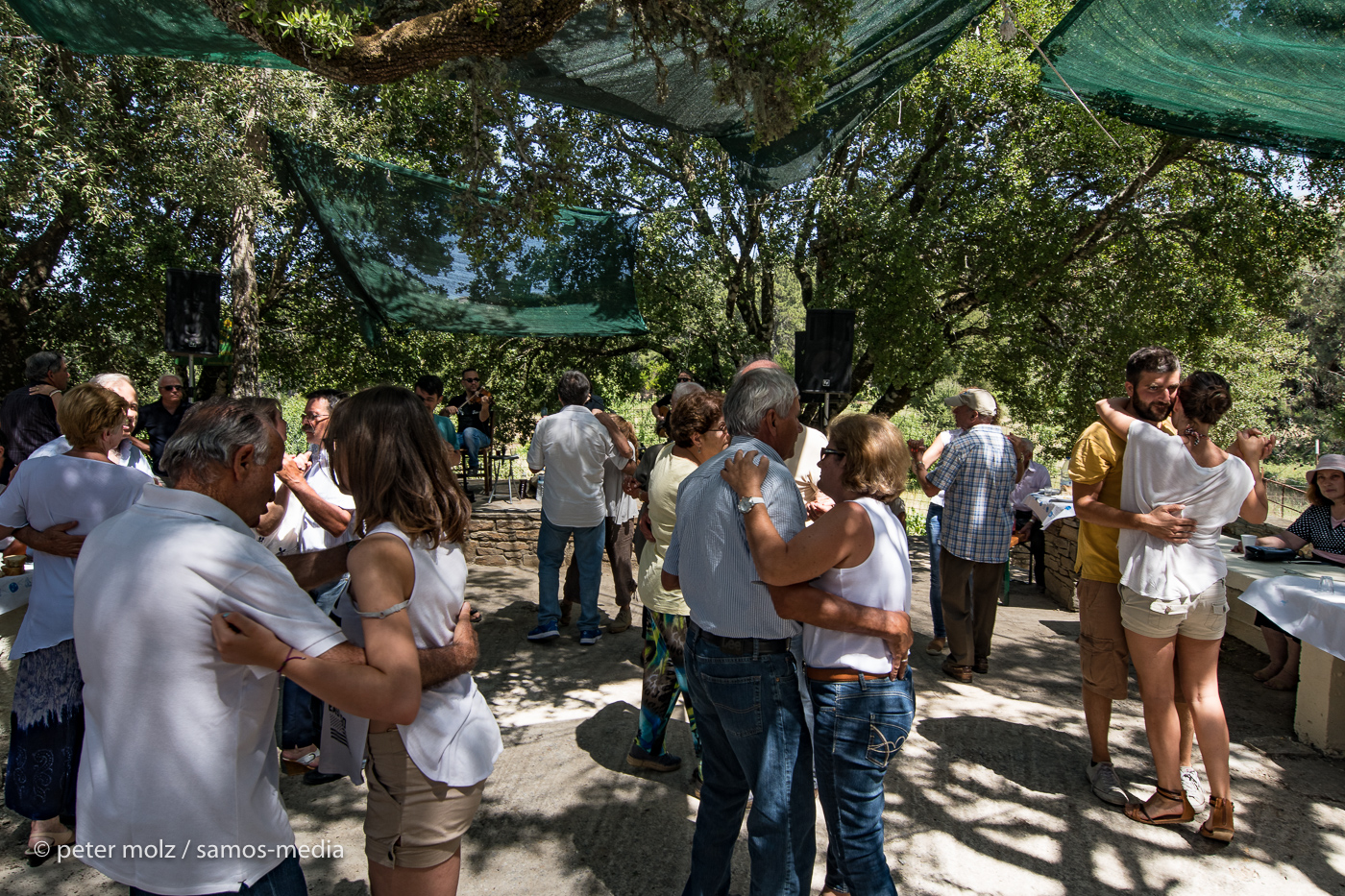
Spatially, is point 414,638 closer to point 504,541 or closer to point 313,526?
point 313,526

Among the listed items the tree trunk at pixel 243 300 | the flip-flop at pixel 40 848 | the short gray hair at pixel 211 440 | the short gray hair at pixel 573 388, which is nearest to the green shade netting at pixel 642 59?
the short gray hair at pixel 573 388

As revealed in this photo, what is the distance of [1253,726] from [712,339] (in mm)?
7413

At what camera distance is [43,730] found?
2496 mm

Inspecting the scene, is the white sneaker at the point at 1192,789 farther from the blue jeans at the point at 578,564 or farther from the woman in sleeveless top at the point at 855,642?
the blue jeans at the point at 578,564

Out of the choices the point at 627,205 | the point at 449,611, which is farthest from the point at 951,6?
the point at 627,205

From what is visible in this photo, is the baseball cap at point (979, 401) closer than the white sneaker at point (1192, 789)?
No

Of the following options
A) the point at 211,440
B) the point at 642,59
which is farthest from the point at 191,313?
the point at 211,440

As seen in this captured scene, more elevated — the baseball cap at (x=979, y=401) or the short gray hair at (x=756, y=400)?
the baseball cap at (x=979, y=401)

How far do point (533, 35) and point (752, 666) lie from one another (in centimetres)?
294

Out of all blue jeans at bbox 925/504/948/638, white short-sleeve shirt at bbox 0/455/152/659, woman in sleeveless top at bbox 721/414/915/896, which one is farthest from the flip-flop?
blue jeans at bbox 925/504/948/638

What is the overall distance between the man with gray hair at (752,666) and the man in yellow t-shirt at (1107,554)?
1.50 metres

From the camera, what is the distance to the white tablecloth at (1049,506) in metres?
6.62

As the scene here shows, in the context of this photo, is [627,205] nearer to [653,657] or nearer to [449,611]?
[653,657]

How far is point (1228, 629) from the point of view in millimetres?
5184
